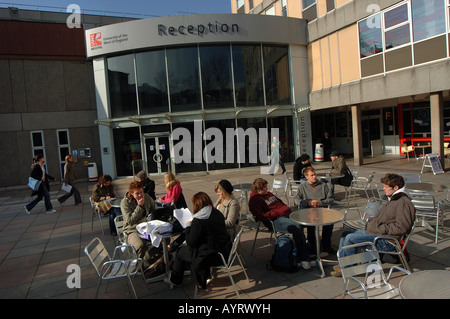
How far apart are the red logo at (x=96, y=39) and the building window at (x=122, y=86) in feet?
2.81

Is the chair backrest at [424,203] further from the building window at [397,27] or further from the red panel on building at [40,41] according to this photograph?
the red panel on building at [40,41]

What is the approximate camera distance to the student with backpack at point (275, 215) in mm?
4062

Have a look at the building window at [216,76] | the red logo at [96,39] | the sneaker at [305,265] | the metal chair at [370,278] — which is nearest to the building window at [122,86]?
the red logo at [96,39]

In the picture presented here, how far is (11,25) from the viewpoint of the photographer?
1460cm

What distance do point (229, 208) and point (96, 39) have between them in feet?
44.8

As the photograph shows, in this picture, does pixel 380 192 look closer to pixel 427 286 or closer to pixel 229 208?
pixel 229 208

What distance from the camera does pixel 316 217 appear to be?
13.4 feet

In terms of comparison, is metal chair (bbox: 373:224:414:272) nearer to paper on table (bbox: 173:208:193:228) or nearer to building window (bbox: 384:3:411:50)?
paper on table (bbox: 173:208:193:228)

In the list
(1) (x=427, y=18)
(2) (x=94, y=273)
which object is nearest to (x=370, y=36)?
(1) (x=427, y=18)
